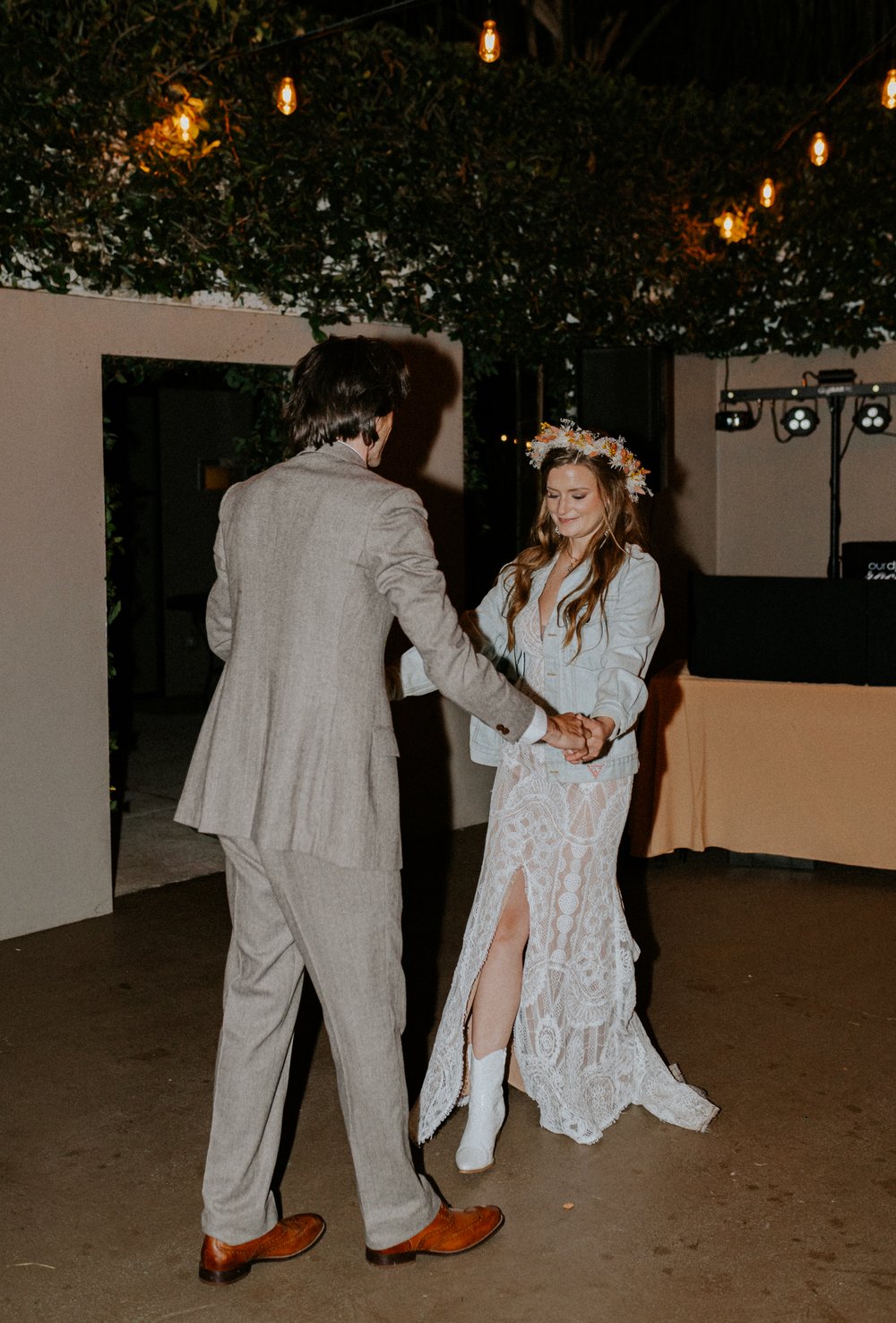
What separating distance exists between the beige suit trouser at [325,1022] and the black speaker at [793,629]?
3.30 meters

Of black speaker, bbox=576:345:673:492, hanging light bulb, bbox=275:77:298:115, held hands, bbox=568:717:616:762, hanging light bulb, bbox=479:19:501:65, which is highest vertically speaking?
hanging light bulb, bbox=479:19:501:65

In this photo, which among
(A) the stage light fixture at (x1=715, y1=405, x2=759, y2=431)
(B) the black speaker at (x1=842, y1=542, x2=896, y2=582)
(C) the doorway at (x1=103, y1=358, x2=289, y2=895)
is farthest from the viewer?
(C) the doorway at (x1=103, y1=358, x2=289, y2=895)

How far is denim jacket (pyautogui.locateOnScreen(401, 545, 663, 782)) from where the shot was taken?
9.59ft

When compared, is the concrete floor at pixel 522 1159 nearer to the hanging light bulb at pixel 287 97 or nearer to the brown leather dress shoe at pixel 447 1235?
the brown leather dress shoe at pixel 447 1235

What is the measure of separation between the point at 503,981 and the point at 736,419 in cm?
553

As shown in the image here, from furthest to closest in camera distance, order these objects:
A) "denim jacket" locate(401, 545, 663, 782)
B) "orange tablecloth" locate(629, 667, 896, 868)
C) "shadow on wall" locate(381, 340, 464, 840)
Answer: "shadow on wall" locate(381, 340, 464, 840) → "orange tablecloth" locate(629, 667, 896, 868) → "denim jacket" locate(401, 545, 663, 782)

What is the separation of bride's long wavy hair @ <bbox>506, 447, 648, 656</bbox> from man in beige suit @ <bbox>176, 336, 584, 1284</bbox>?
529mm

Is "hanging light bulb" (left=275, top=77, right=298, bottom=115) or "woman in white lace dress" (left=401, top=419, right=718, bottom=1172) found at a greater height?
"hanging light bulb" (left=275, top=77, right=298, bottom=115)

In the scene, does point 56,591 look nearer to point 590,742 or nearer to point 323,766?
point 590,742

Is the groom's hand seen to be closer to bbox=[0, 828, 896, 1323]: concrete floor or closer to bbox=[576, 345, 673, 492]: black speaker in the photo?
→ bbox=[0, 828, 896, 1323]: concrete floor

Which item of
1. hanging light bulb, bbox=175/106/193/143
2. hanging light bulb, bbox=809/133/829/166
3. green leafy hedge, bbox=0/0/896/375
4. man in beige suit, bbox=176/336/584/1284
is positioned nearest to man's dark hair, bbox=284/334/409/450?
man in beige suit, bbox=176/336/584/1284

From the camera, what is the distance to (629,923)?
479cm

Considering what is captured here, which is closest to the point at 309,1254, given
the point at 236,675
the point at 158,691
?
the point at 236,675

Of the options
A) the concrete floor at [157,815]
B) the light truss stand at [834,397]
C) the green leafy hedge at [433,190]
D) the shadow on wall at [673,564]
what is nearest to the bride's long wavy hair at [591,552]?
the green leafy hedge at [433,190]
